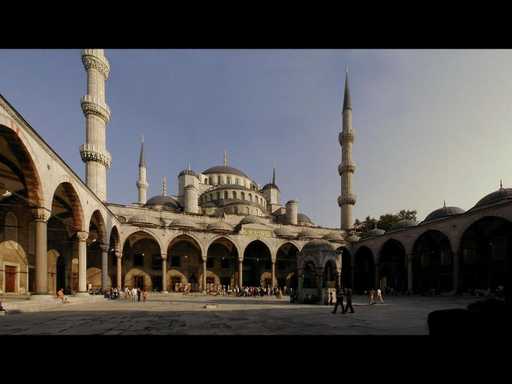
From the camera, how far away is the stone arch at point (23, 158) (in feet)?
36.1

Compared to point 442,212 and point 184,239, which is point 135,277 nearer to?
point 184,239

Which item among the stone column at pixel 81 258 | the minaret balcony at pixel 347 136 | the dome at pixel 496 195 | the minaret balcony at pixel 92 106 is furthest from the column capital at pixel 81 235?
the minaret balcony at pixel 347 136

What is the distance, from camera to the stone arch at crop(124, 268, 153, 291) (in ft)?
109

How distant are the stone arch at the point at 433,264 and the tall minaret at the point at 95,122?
31.0 m

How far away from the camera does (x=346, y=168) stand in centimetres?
4412

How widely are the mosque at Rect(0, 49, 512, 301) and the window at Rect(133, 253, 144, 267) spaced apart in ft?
0.35

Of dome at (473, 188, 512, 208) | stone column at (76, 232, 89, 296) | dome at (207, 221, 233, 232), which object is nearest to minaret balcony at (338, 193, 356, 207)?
dome at (473, 188, 512, 208)

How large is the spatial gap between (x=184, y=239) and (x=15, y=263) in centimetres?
1682

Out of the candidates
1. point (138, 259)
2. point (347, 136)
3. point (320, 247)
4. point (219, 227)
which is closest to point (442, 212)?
point (347, 136)
